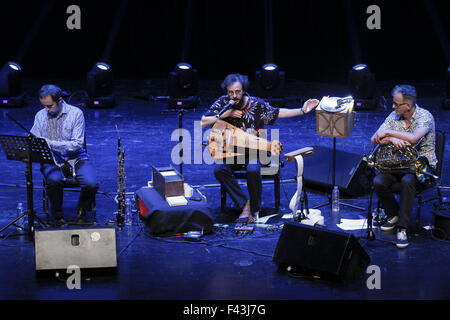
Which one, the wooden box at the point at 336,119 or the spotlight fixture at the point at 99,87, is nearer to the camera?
the wooden box at the point at 336,119

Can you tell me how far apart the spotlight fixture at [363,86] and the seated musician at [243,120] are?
499 cm

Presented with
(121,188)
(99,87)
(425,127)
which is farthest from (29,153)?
(99,87)

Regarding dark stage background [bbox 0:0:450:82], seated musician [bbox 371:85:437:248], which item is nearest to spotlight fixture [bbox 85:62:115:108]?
dark stage background [bbox 0:0:450:82]

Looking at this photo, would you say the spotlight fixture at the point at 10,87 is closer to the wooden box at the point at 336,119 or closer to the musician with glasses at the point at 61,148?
the musician with glasses at the point at 61,148

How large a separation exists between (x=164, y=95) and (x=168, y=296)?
8.68 meters

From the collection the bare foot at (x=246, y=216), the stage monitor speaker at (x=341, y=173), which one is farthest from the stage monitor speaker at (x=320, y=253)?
the stage monitor speaker at (x=341, y=173)

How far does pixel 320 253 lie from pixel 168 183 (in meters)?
1.76

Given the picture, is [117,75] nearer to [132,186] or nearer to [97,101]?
[97,101]

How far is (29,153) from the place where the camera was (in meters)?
6.13

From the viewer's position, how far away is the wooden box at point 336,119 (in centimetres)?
641

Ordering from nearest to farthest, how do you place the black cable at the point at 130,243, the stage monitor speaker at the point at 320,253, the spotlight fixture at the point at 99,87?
the stage monitor speaker at the point at 320,253, the black cable at the point at 130,243, the spotlight fixture at the point at 99,87

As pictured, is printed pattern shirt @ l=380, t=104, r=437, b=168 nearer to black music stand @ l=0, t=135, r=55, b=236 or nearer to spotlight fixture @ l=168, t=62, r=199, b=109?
black music stand @ l=0, t=135, r=55, b=236

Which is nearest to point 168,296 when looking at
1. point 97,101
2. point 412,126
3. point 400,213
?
point 400,213

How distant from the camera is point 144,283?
205 inches
